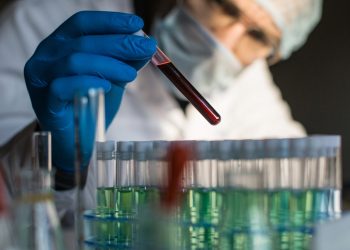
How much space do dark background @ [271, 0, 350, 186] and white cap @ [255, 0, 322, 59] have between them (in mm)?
846

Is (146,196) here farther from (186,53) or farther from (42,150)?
(186,53)

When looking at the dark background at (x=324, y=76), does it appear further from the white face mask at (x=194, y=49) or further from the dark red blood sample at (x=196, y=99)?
the dark red blood sample at (x=196, y=99)

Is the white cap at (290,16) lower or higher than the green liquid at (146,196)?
higher

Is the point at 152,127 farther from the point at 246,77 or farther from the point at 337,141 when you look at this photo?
the point at 337,141

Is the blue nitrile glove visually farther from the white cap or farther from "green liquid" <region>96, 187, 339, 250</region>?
the white cap

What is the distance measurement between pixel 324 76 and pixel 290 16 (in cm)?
108

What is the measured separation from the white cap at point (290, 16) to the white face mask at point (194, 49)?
174 mm

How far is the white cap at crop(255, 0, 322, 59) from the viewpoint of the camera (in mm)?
1812

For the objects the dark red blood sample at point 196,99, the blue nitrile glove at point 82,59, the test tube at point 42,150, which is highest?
the blue nitrile glove at point 82,59

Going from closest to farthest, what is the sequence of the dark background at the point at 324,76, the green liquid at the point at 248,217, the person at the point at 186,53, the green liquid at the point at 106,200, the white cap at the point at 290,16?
the green liquid at the point at 248,217, the green liquid at the point at 106,200, the person at the point at 186,53, the white cap at the point at 290,16, the dark background at the point at 324,76

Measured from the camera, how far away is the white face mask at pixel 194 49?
1.78m

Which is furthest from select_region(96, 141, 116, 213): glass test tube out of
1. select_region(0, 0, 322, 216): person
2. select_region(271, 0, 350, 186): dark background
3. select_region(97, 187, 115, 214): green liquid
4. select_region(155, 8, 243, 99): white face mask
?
select_region(271, 0, 350, 186): dark background

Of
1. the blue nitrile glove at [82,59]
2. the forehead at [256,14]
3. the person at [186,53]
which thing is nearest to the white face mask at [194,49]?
the person at [186,53]

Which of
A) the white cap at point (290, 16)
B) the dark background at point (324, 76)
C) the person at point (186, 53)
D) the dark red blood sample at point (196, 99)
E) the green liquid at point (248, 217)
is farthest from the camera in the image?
the dark background at point (324, 76)
